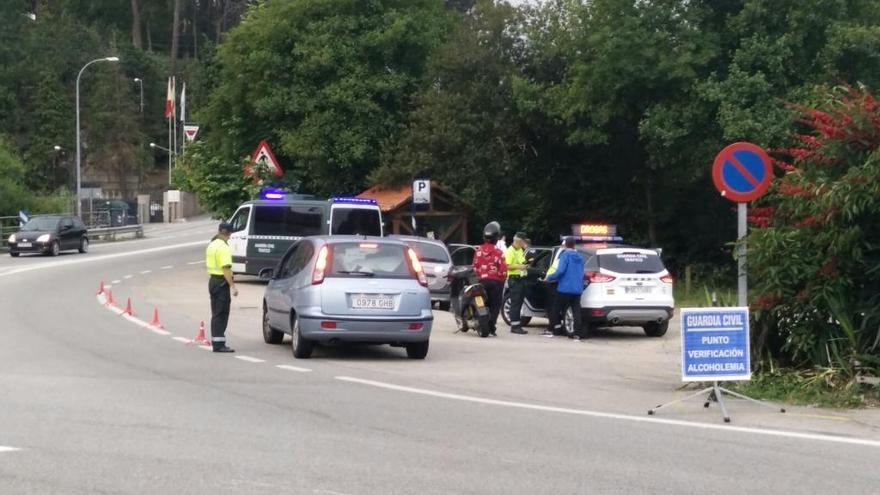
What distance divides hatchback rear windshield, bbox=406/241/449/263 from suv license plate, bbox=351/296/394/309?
11.2 metres

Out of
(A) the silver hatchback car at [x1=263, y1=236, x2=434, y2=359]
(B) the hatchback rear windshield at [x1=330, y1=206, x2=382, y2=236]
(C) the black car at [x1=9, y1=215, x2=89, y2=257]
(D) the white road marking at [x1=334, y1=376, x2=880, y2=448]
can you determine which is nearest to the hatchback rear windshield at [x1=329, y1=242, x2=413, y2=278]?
(A) the silver hatchback car at [x1=263, y1=236, x2=434, y2=359]

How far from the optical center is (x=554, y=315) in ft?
71.8

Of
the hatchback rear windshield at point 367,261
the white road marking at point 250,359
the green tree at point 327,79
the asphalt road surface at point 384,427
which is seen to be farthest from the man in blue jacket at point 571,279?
the green tree at point 327,79

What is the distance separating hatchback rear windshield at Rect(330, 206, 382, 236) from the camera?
1331 inches

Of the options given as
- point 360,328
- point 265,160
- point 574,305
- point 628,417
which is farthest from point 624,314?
point 265,160

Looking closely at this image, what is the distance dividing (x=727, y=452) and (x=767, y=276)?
4367 mm

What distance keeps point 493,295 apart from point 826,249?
333 inches

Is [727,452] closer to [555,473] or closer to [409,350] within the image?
[555,473]

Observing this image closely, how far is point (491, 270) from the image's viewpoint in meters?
21.4

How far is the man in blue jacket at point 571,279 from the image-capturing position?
21312 mm

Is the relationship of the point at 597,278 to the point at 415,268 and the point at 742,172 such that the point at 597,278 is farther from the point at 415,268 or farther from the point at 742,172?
the point at 742,172

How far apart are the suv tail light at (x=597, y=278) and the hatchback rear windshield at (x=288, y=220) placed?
13300 mm

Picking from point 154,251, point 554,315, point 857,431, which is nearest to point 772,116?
point 554,315

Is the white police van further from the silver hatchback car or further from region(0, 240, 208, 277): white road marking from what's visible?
the silver hatchback car
